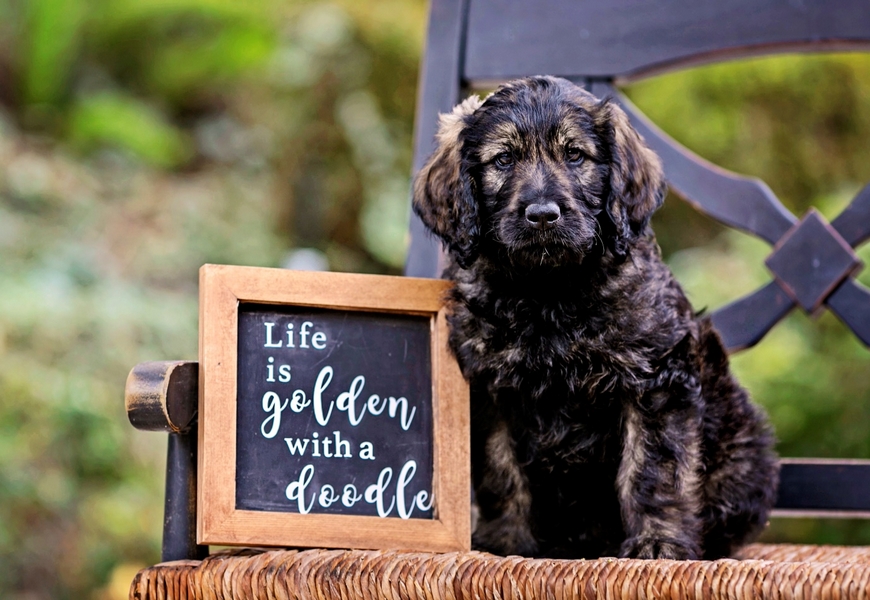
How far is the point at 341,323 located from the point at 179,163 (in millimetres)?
5648

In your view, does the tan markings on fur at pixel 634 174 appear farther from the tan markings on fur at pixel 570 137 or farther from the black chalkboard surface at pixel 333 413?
the black chalkboard surface at pixel 333 413

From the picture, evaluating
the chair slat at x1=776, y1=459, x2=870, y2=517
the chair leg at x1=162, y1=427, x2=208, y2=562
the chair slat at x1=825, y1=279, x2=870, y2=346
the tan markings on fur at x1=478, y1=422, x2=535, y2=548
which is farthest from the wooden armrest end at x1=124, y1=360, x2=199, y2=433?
the chair slat at x1=825, y1=279, x2=870, y2=346

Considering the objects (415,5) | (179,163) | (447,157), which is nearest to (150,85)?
(179,163)

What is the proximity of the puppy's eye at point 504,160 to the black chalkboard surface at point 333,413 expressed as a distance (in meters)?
0.42

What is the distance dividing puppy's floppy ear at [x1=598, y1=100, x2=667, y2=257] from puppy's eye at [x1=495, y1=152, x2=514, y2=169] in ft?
0.71

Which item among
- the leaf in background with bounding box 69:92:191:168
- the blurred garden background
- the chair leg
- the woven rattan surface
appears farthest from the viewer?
the leaf in background with bounding box 69:92:191:168

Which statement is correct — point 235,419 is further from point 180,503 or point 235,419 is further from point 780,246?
point 780,246

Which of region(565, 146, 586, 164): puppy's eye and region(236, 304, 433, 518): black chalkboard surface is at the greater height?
region(565, 146, 586, 164): puppy's eye

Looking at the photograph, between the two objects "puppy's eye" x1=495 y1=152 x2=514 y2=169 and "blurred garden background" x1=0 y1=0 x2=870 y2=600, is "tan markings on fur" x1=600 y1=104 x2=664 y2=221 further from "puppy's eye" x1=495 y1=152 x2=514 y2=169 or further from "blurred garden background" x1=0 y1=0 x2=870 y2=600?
"blurred garden background" x1=0 y1=0 x2=870 y2=600

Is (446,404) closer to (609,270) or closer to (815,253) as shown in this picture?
(609,270)

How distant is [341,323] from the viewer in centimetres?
248

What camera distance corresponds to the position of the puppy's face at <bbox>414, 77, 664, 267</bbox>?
2301 millimetres

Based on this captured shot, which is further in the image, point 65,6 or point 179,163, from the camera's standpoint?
point 179,163

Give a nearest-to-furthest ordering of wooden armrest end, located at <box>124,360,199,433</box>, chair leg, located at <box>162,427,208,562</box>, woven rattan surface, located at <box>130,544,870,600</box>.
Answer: woven rattan surface, located at <box>130,544,870,600</box> < wooden armrest end, located at <box>124,360,199,433</box> < chair leg, located at <box>162,427,208,562</box>
